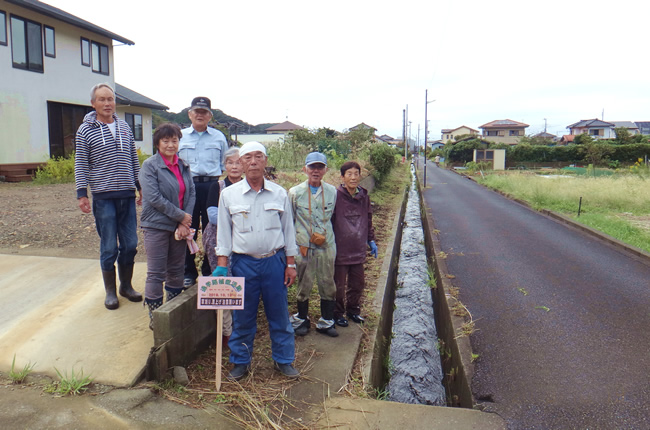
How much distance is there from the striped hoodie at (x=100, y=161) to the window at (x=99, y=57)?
17989 millimetres

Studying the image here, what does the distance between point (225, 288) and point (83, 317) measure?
161 cm

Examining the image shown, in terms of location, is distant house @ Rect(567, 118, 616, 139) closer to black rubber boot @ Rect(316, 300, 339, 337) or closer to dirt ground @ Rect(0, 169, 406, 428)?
dirt ground @ Rect(0, 169, 406, 428)

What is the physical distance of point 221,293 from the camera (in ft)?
10.6

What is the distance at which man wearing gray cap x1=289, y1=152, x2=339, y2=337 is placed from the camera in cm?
425

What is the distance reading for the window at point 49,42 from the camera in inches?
655

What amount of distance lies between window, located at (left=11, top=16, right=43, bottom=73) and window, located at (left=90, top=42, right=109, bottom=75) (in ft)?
9.72

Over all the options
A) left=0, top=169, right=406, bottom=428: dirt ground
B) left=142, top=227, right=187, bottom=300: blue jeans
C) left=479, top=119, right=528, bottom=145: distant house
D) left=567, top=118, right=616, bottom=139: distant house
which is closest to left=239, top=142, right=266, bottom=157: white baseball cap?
left=142, top=227, right=187, bottom=300: blue jeans

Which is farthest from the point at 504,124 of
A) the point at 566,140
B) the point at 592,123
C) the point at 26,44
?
the point at 26,44

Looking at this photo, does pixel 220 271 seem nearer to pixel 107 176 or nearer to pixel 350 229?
pixel 107 176

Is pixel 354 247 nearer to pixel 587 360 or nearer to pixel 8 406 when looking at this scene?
pixel 587 360

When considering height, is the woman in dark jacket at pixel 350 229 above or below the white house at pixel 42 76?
below

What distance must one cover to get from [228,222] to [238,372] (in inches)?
44.2

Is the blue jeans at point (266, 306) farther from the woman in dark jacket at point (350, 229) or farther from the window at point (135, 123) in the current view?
the window at point (135, 123)

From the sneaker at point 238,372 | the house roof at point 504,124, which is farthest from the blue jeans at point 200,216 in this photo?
the house roof at point 504,124
